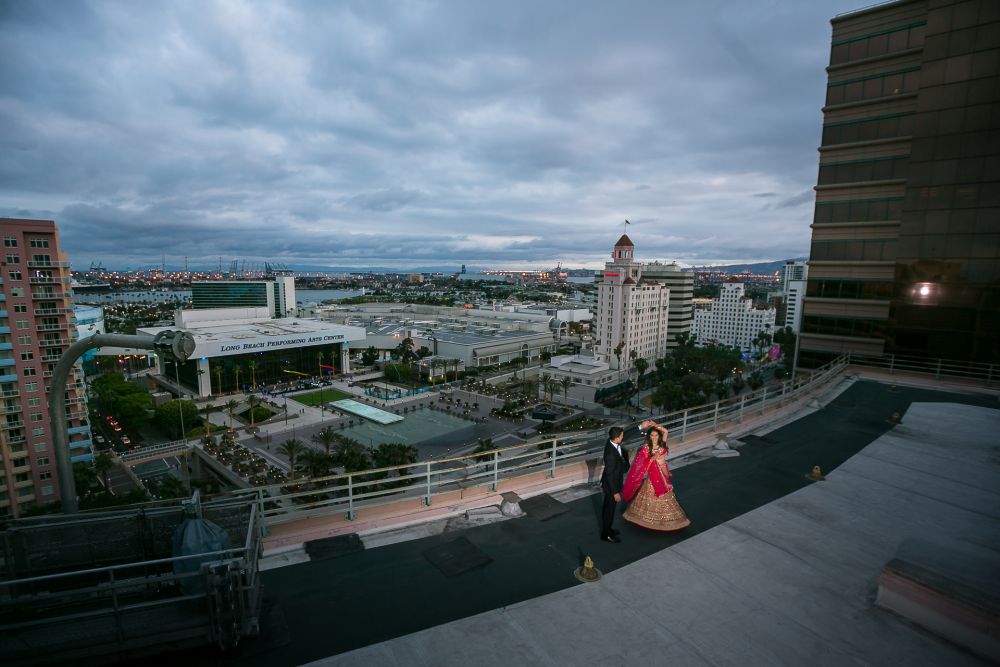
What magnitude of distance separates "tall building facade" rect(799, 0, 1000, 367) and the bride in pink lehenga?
692 inches

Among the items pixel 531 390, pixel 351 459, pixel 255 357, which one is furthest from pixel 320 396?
pixel 351 459

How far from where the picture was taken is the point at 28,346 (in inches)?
1203

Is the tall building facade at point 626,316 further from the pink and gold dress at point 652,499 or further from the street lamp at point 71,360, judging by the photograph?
the street lamp at point 71,360

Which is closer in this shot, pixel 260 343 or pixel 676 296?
pixel 260 343

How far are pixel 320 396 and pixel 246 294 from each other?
340 ft

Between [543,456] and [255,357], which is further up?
[543,456]

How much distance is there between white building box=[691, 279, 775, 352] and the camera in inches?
4309

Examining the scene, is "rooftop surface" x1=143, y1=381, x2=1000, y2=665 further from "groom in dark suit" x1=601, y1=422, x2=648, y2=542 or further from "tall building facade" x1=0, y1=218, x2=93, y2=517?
"tall building facade" x1=0, y1=218, x2=93, y2=517

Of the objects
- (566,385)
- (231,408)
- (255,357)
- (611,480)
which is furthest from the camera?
(255,357)

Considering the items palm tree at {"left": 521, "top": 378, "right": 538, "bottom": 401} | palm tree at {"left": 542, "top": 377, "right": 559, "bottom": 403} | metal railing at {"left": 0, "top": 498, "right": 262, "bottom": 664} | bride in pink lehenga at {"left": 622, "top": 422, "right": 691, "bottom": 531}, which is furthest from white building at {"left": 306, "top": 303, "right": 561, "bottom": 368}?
metal railing at {"left": 0, "top": 498, "right": 262, "bottom": 664}

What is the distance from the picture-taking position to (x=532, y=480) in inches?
329

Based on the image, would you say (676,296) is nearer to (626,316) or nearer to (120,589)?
(626,316)

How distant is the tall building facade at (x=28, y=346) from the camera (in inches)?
1164

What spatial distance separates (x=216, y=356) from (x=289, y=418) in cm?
1572
